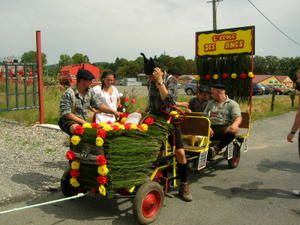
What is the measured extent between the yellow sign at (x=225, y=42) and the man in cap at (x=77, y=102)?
15.1 ft

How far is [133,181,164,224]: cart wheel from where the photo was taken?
12.4 ft

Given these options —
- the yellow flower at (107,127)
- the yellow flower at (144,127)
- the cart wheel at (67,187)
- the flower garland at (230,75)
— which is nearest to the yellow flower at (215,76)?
the flower garland at (230,75)

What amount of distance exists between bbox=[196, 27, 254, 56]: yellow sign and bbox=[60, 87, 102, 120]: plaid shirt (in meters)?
4.55

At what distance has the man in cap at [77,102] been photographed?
14.5 ft

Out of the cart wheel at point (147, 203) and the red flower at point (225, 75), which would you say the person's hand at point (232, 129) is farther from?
the red flower at point (225, 75)

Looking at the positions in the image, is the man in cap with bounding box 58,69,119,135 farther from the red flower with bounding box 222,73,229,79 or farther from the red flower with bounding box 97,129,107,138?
the red flower with bounding box 222,73,229,79

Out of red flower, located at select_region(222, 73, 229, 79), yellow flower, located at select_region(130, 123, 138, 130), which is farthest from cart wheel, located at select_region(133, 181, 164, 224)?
red flower, located at select_region(222, 73, 229, 79)

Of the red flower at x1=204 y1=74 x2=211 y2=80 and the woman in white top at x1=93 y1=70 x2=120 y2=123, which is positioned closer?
the woman in white top at x1=93 y1=70 x2=120 y2=123

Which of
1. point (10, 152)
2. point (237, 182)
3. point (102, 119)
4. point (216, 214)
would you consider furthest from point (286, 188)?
point (10, 152)

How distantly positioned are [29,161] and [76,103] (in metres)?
2.38

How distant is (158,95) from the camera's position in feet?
14.9

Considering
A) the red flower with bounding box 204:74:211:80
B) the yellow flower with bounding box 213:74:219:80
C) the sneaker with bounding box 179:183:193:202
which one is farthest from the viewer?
the red flower with bounding box 204:74:211:80

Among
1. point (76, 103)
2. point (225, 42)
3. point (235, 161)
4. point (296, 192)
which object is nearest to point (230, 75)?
point (225, 42)

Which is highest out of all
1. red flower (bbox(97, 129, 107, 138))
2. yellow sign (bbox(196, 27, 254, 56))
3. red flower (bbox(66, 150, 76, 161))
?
yellow sign (bbox(196, 27, 254, 56))
